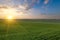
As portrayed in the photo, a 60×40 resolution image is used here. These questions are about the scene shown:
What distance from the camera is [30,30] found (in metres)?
1.82

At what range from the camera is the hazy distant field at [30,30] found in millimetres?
1768

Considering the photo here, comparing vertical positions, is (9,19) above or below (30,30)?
above

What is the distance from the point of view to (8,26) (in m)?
1.79

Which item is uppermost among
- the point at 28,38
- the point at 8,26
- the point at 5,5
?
the point at 5,5

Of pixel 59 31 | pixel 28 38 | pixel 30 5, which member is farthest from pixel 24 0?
pixel 59 31

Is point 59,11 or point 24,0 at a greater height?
point 24,0

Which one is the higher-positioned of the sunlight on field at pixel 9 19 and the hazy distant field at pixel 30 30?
the sunlight on field at pixel 9 19

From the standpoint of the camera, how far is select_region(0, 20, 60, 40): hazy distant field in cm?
177

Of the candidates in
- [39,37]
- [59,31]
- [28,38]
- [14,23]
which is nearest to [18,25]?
[14,23]

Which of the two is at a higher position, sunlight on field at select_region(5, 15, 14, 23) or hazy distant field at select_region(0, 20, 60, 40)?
sunlight on field at select_region(5, 15, 14, 23)

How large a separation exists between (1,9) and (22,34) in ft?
1.51

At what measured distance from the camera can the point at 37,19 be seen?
1.83 metres

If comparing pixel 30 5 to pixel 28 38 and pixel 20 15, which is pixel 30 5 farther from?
pixel 28 38

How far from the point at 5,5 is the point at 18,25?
0.34 m
